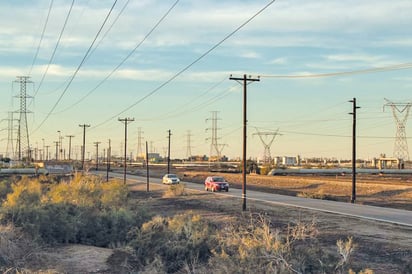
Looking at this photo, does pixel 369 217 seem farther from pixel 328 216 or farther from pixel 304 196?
pixel 304 196

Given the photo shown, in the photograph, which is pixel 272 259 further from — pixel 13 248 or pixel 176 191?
pixel 176 191

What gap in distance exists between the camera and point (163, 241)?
17.9 meters

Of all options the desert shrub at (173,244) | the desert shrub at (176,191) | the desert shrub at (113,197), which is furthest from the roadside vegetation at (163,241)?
the desert shrub at (176,191)

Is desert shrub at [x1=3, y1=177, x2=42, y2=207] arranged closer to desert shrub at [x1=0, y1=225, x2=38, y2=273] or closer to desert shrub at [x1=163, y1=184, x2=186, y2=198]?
desert shrub at [x1=0, y1=225, x2=38, y2=273]

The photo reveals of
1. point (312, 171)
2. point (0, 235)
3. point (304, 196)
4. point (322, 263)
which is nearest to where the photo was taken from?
point (322, 263)

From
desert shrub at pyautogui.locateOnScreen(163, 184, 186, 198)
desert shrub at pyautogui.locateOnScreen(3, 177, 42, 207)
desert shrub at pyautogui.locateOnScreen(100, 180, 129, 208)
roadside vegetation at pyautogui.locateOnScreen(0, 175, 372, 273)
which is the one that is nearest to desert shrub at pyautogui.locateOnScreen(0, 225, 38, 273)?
roadside vegetation at pyautogui.locateOnScreen(0, 175, 372, 273)

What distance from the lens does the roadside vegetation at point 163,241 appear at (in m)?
13.0

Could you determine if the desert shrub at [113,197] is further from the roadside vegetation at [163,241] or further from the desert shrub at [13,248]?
the desert shrub at [13,248]

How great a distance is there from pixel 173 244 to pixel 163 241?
23.8 inches

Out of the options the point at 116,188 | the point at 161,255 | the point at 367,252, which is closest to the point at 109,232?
the point at 161,255

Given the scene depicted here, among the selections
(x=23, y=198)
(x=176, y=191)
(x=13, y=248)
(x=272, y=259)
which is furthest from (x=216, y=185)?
(x=272, y=259)

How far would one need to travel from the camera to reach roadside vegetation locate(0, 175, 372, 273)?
1302 centimetres

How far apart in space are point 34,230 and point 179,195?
1215 inches

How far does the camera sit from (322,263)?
13102mm
